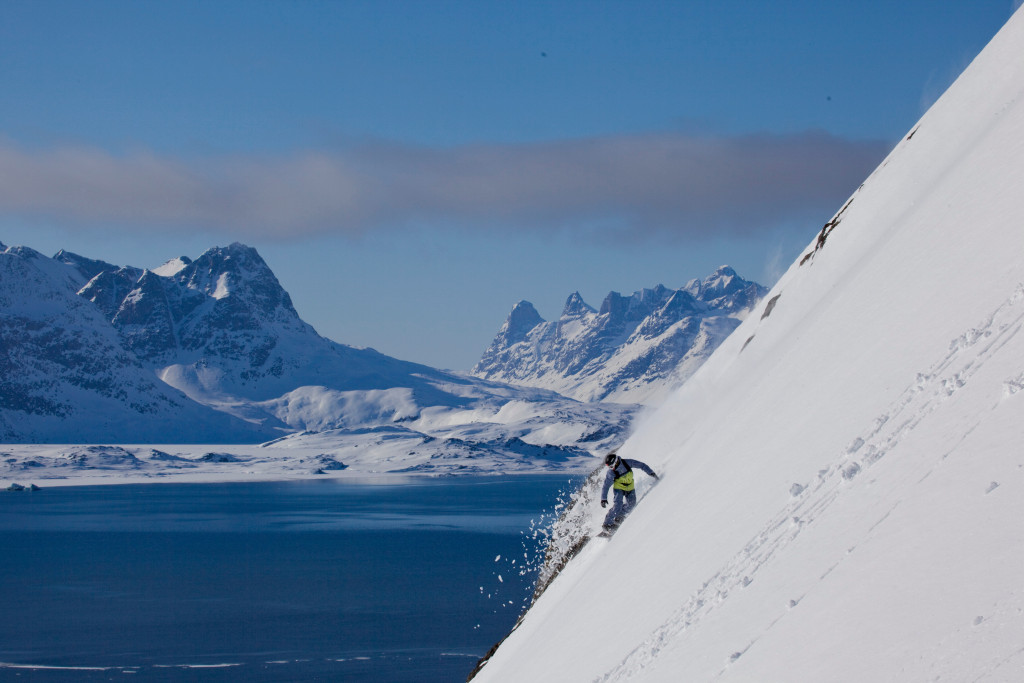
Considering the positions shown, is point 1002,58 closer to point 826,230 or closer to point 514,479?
point 826,230

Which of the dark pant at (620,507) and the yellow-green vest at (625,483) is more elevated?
the yellow-green vest at (625,483)

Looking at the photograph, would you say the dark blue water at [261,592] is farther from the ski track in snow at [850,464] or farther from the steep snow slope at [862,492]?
the ski track in snow at [850,464]

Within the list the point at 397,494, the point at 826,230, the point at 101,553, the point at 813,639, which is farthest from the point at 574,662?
the point at 397,494

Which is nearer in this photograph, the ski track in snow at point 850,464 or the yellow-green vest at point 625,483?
the ski track in snow at point 850,464

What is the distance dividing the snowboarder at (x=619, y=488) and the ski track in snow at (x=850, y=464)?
695 cm

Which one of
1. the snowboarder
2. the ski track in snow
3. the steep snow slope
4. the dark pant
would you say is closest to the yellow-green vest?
the snowboarder

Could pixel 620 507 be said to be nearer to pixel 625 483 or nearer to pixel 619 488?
pixel 619 488

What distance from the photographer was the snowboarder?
1798 centimetres

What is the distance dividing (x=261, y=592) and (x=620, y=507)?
4291 cm

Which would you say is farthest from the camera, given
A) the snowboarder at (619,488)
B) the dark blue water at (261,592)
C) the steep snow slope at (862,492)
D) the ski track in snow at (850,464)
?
the dark blue water at (261,592)

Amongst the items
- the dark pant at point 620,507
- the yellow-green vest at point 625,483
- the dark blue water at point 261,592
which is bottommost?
the dark blue water at point 261,592

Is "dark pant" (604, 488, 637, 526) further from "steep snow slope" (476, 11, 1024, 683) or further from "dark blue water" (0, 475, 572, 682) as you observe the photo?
"dark blue water" (0, 475, 572, 682)

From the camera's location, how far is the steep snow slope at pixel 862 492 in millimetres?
6871

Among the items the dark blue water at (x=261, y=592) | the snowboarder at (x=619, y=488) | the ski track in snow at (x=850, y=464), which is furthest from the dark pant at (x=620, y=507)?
the dark blue water at (x=261, y=592)
